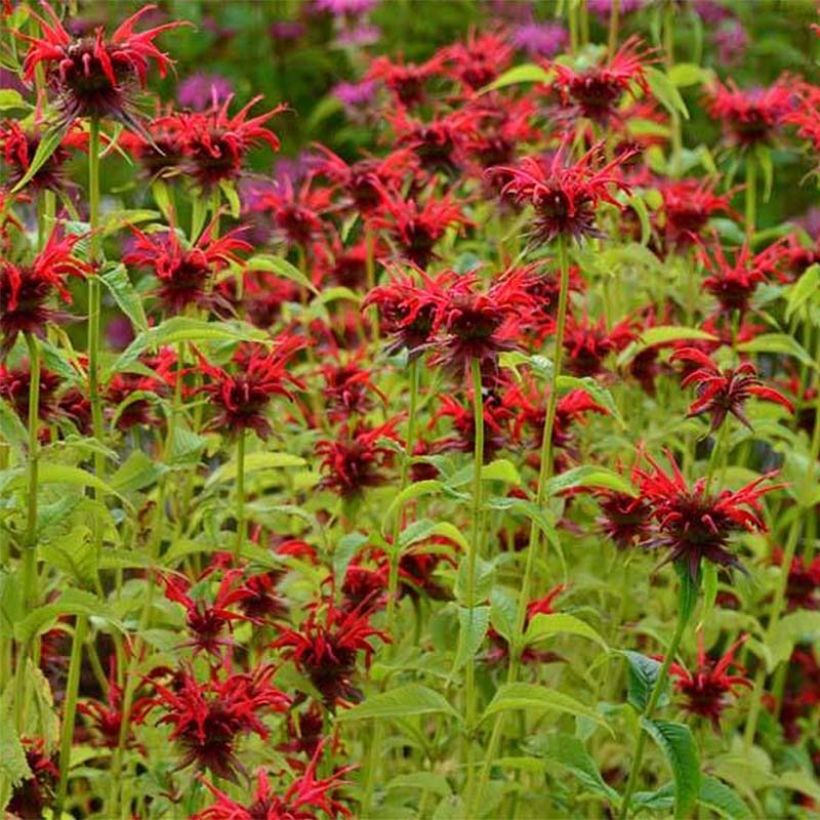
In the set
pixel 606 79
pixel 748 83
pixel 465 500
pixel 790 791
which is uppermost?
pixel 606 79

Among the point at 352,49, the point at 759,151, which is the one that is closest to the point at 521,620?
the point at 759,151

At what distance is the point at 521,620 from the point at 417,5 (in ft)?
7.39

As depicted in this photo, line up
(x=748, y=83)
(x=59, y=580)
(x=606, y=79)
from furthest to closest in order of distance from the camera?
(x=748, y=83)
(x=606, y=79)
(x=59, y=580)

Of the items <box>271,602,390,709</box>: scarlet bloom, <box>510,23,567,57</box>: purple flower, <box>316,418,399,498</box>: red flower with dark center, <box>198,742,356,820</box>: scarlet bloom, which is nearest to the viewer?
<box>198,742,356,820</box>: scarlet bloom

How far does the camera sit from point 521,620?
1324mm

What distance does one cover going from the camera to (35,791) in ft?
4.42

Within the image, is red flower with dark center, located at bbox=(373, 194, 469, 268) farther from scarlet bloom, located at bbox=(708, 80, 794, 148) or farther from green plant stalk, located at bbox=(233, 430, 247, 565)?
scarlet bloom, located at bbox=(708, 80, 794, 148)

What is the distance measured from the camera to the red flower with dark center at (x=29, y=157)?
134cm

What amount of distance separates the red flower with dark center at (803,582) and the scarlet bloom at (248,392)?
31.3 inches

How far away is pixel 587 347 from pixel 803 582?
1.73ft

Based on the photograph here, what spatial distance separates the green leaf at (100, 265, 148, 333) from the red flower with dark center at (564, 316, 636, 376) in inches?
21.0

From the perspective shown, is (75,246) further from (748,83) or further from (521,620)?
(748,83)

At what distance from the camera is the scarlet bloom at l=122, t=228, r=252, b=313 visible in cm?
141

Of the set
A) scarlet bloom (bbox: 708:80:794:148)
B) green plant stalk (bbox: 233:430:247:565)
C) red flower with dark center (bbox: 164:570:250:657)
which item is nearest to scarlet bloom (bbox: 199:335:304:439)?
green plant stalk (bbox: 233:430:247:565)
